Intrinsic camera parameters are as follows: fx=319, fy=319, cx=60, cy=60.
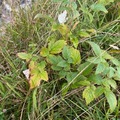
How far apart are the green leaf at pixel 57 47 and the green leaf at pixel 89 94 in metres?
0.22

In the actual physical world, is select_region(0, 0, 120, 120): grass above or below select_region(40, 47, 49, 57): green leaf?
below

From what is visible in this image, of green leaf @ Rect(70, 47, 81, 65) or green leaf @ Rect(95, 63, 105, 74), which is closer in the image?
green leaf @ Rect(95, 63, 105, 74)

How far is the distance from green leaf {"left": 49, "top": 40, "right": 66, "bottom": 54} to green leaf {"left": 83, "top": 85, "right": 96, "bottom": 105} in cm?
22

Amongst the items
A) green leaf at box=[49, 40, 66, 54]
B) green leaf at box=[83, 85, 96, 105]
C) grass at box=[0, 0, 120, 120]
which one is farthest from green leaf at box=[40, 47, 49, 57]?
green leaf at box=[83, 85, 96, 105]

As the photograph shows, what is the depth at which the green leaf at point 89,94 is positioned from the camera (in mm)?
1396

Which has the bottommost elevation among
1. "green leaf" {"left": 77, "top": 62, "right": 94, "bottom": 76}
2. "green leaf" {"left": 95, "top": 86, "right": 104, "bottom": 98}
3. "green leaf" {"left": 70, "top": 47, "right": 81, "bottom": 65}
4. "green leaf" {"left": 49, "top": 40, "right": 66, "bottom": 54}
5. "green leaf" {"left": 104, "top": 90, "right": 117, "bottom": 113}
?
"green leaf" {"left": 104, "top": 90, "right": 117, "bottom": 113}

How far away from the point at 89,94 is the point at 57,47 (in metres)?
0.26

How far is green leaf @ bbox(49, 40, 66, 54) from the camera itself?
1.45 meters

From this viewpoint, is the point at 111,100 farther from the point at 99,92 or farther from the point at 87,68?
the point at 87,68

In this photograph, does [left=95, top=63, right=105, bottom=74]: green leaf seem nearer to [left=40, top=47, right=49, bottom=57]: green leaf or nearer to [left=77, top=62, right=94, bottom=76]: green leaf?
[left=77, top=62, right=94, bottom=76]: green leaf

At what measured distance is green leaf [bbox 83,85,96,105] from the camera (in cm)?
140

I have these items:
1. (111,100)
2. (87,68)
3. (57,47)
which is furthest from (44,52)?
(111,100)

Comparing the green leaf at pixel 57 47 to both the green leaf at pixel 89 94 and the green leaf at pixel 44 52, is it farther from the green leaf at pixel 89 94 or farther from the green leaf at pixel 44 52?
the green leaf at pixel 89 94

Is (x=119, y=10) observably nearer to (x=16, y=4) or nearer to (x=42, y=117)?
(x=16, y=4)
